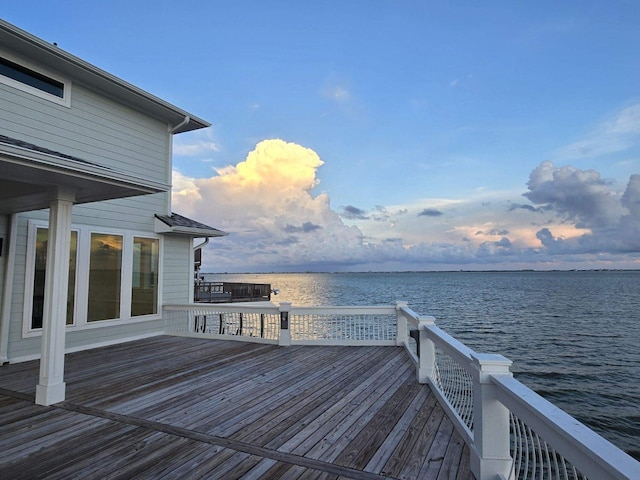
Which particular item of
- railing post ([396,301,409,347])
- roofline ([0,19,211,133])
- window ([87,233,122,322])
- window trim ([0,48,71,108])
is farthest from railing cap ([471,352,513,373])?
window trim ([0,48,71,108])

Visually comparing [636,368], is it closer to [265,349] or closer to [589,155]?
[589,155]

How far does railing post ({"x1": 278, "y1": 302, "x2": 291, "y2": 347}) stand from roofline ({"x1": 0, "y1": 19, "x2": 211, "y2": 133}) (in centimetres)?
466

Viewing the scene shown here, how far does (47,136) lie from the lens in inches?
220

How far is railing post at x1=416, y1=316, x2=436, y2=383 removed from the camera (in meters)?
4.24

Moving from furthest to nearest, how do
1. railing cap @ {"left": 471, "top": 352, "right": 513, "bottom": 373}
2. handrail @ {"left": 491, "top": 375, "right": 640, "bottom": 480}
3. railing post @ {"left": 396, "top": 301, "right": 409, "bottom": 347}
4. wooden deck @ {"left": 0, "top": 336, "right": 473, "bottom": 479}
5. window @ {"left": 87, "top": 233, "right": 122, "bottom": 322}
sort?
railing post @ {"left": 396, "top": 301, "right": 409, "bottom": 347} < window @ {"left": 87, "top": 233, "right": 122, "bottom": 322} < wooden deck @ {"left": 0, "top": 336, "right": 473, "bottom": 479} < railing cap @ {"left": 471, "top": 352, "right": 513, "bottom": 373} < handrail @ {"left": 491, "top": 375, "right": 640, "bottom": 480}

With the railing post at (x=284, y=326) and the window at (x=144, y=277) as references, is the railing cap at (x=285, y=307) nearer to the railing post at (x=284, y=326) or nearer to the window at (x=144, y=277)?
the railing post at (x=284, y=326)

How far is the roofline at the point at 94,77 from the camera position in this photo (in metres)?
5.00

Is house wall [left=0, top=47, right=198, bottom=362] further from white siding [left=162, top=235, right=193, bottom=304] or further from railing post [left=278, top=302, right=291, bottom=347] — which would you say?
railing post [left=278, top=302, right=291, bottom=347]

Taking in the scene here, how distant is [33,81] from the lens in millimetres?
5461

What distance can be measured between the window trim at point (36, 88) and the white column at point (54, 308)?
3.03m

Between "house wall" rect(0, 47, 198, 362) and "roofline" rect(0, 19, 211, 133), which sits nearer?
"roofline" rect(0, 19, 211, 133)

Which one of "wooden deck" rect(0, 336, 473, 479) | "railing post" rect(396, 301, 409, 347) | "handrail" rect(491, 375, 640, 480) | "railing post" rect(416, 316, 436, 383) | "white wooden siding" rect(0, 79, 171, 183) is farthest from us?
"railing post" rect(396, 301, 409, 347)

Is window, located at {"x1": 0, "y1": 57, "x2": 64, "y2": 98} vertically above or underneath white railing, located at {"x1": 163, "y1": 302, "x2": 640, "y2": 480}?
above

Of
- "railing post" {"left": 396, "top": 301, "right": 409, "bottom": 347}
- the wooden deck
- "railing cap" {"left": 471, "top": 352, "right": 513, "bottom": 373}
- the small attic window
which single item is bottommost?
the wooden deck
